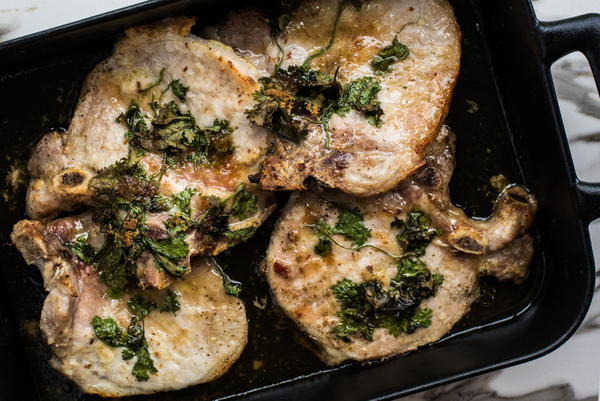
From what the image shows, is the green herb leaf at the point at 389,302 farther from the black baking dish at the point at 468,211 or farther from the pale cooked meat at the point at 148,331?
the pale cooked meat at the point at 148,331

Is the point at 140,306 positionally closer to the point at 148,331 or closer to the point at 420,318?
the point at 148,331

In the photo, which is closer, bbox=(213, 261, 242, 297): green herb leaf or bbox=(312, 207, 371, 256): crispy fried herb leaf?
bbox=(312, 207, 371, 256): crispy fried herb leaf

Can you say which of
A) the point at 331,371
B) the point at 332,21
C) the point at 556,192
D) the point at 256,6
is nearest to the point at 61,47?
the point at 256,6

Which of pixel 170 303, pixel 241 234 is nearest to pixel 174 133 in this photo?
pixel 241 234

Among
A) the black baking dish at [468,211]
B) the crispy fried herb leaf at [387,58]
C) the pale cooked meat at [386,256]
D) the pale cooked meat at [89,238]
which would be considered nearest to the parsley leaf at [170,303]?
the pale cooked meat at [89,238]

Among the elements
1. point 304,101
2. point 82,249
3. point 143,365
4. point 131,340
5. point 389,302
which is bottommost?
point 143,365

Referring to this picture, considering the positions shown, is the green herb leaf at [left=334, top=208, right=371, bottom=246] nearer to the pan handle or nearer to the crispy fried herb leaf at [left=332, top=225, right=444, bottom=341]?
the crispy fried herb leaf at [left=332, top=225, right=444, bottom=341]

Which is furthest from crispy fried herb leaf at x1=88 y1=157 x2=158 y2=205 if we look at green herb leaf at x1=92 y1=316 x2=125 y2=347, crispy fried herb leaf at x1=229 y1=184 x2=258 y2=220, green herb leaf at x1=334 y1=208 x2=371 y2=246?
green herb leaf at x1=334 y1=208 x2=371 y2=246
